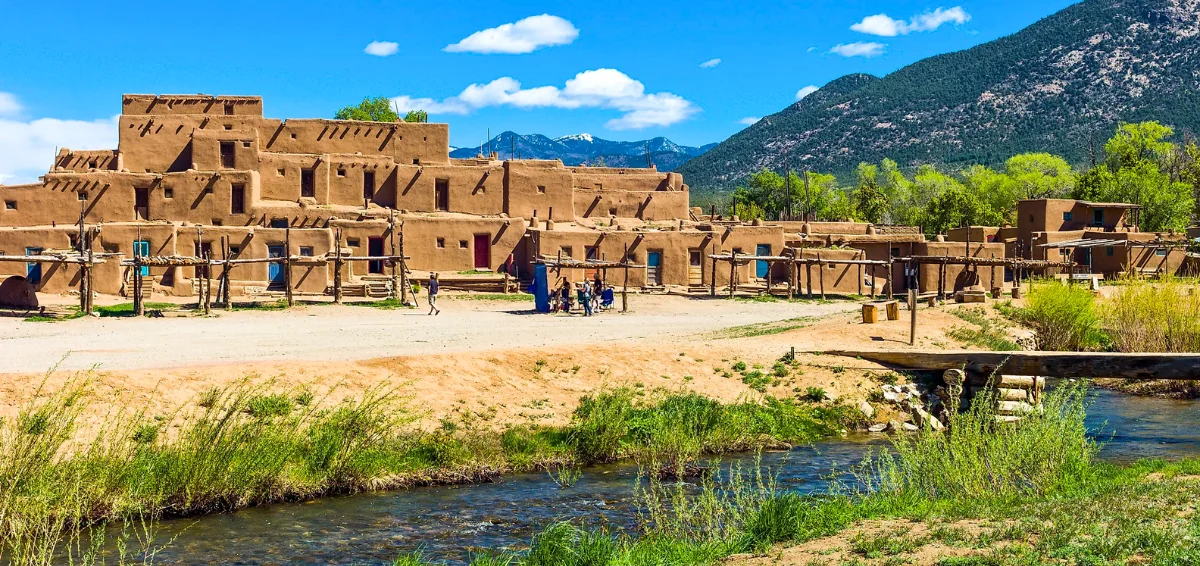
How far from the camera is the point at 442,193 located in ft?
150

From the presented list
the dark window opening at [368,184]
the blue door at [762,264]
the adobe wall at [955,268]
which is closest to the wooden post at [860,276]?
the adobe wall at [955,268]

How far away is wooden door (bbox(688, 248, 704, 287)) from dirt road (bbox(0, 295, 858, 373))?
20.5 ft

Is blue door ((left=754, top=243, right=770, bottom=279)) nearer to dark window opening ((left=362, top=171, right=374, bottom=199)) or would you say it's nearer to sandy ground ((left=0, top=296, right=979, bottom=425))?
sandy ground ((left=0, top=296, right=979, bottom=425))

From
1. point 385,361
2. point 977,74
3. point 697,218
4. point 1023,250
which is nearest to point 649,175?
point 697,218

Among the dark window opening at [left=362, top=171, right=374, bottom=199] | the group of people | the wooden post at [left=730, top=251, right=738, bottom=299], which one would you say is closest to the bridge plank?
the group of people

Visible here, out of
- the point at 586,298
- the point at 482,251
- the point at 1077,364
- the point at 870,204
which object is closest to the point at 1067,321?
the point at 1077,364

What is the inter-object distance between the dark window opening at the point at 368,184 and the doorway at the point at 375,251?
17.6 ft

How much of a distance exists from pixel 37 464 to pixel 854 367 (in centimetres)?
1384

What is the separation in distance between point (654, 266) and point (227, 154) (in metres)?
18.7

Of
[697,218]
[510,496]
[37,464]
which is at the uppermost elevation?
[697,218]

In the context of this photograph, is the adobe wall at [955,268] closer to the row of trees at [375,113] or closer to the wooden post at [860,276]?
the wooden post at [860,276]

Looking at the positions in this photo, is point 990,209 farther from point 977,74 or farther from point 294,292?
point 977,74

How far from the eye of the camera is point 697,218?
52.0 meters

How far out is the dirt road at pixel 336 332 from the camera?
742 inches
